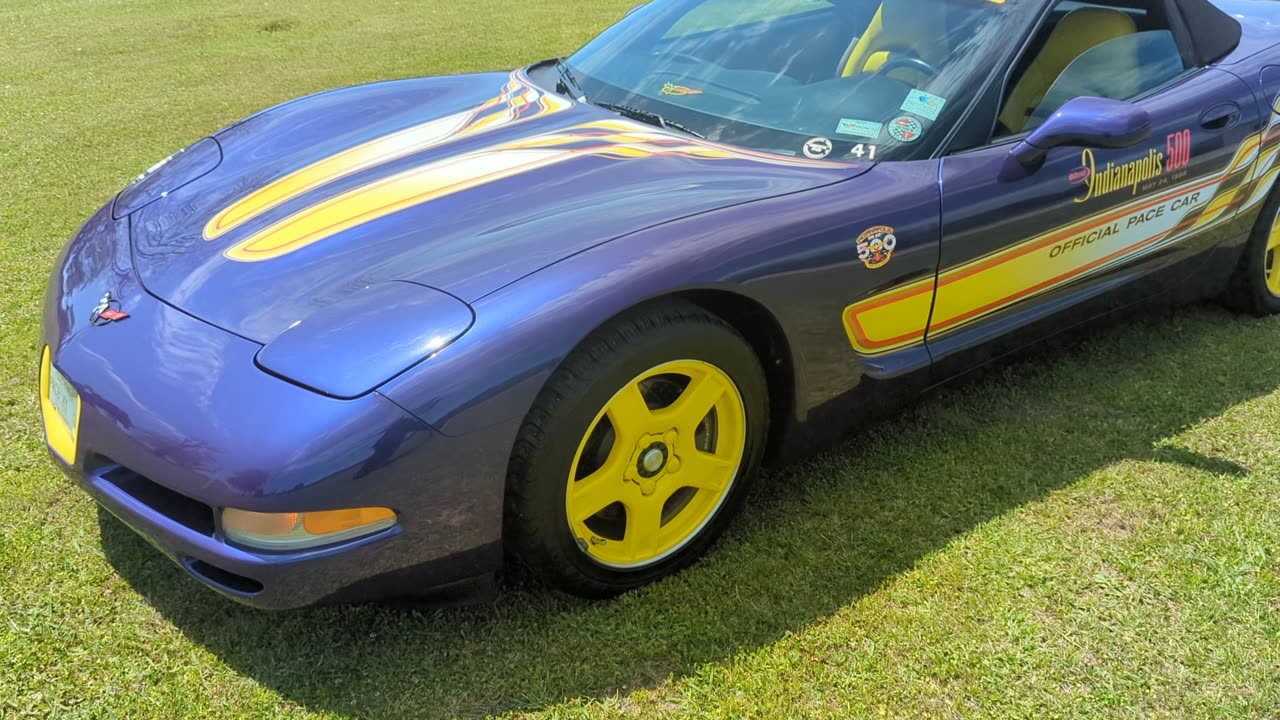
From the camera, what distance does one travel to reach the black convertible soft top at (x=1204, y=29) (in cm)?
311

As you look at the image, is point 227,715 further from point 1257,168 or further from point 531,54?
point 531,54

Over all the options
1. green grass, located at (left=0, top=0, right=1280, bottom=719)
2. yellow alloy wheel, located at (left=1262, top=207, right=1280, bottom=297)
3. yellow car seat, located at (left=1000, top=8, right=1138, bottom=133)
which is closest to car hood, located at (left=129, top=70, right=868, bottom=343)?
yellow car seat, located at (left=1000, top=8, right=1138, bottom=133)

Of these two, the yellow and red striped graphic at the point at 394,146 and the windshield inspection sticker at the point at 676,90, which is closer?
the yellow and red striped graphic at the point at 394,146

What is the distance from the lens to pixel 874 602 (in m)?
2.25

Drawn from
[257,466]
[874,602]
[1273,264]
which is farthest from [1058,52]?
[257,466]

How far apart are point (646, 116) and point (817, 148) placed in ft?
1.63

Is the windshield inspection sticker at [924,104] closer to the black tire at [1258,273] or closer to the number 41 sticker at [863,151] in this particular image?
the number 41 sticker at [863,151]

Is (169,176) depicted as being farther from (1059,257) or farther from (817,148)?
(1059,257)

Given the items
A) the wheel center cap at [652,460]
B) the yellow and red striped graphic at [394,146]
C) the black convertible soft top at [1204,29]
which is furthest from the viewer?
the black convertible soft top at [1204,29]

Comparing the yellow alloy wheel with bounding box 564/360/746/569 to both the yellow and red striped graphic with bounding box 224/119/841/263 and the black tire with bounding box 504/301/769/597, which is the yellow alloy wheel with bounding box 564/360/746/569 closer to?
the black tire with bounding box 504/301/769/597

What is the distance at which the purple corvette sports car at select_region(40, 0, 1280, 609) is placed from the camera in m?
1.81

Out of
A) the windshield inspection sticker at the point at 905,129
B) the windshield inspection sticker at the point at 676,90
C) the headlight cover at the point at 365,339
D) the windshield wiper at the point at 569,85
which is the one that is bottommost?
the headlight cover at the point at 365,339

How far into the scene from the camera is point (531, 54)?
857 cm

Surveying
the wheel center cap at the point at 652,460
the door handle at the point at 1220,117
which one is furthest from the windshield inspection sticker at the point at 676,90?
the door handle at the point at 1220,117
